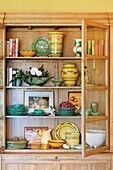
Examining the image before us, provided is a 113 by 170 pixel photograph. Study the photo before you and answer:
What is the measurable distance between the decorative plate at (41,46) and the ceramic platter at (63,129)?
0.90 meters

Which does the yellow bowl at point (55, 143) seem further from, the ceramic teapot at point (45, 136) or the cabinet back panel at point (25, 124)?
the cabinet back panel at point (25, 124)

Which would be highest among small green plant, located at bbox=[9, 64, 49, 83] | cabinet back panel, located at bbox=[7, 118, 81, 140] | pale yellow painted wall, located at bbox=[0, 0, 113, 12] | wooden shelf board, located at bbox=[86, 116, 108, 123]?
pale yellow painted wall, located at bbox=[0, 0, 113, 12]

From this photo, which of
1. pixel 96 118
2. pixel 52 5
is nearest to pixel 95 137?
pixel 96 118

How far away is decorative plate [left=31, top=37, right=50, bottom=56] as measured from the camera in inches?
141

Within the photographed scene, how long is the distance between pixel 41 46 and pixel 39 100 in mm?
665

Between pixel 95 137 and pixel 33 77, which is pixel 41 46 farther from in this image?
pixel 95 137

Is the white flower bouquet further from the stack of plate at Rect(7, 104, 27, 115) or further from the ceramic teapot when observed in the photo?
the ceramic teapot

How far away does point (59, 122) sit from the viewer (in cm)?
369

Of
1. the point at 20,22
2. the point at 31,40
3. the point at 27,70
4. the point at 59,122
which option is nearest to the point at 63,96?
the point at 59,122

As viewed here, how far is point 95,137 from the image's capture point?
3.28m

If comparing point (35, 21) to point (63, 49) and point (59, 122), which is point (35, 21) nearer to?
point (63, 49)

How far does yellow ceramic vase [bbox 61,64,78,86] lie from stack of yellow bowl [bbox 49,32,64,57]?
Result: 191mm

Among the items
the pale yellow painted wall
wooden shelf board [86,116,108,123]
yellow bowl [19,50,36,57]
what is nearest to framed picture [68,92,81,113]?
wooden shelf board [86,116,108,123]

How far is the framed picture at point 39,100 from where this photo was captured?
366 cm
